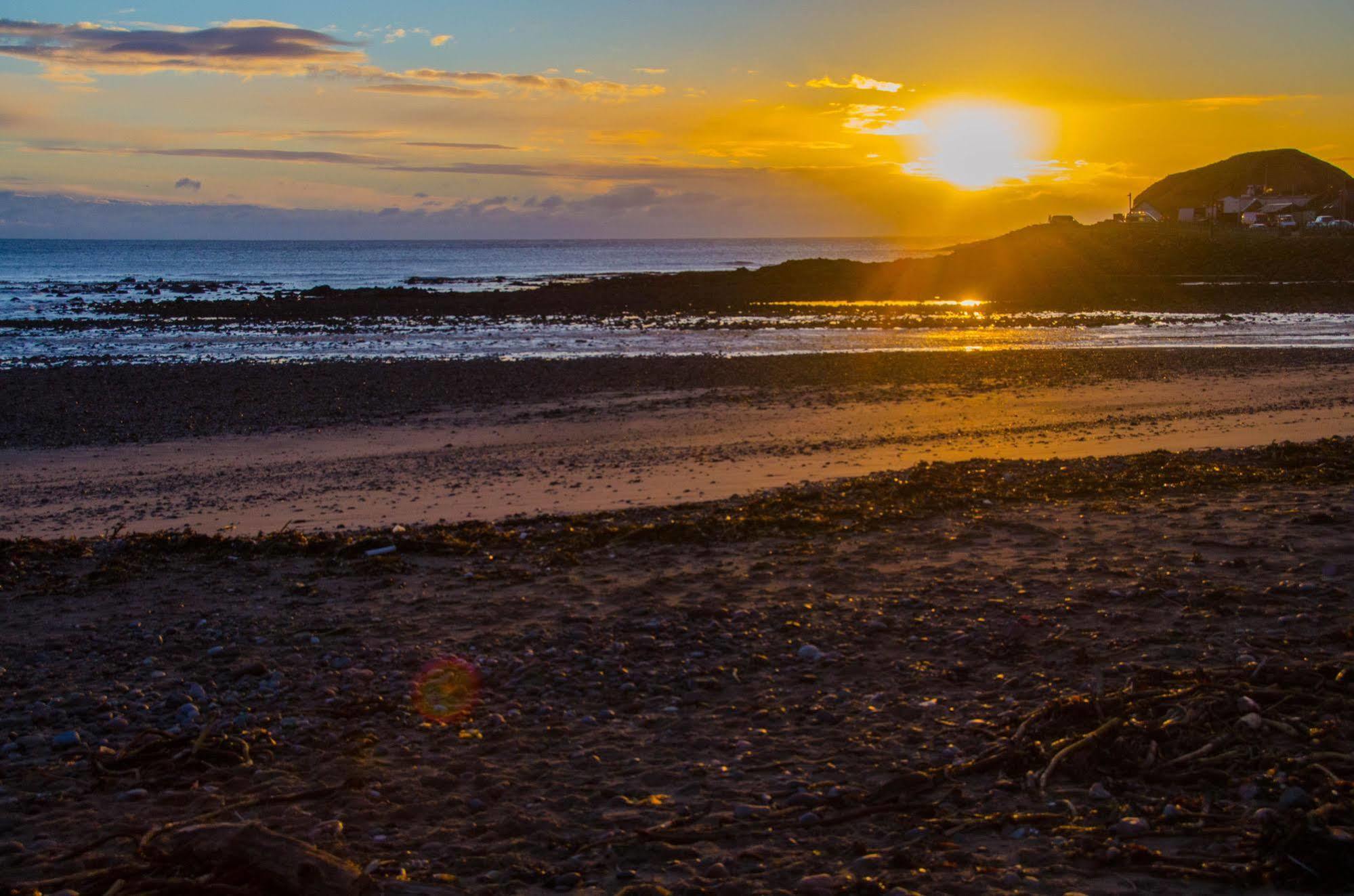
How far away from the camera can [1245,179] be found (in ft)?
457

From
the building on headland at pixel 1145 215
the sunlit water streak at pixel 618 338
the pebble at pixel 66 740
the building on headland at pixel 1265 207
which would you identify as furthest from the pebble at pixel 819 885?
the building on headland at pixel 1145 215

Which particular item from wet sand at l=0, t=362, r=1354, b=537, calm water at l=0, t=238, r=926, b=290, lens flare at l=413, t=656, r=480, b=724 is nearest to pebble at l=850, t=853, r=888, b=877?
A: lens flare at l=413, t=656, r=480, b=724

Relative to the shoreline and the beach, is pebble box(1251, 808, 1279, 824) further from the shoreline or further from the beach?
the shoreline

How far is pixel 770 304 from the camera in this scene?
158 ft

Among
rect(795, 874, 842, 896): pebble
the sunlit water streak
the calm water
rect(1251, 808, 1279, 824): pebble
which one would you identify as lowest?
rect(795, 874, 842, 896): pebble

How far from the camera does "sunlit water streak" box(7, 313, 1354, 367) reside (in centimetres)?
3003

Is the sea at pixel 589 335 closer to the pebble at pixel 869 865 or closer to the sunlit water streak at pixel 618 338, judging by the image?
the sunlit water streak at pixel 618 338

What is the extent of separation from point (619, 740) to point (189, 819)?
2115 mm

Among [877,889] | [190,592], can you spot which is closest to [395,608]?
[190,592]

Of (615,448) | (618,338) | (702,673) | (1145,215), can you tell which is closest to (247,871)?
(702,673)

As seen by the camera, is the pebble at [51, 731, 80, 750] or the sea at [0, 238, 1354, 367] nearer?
the pebble at [51, 731, 80, 750]

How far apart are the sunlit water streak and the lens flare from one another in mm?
21979

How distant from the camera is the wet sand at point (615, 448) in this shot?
1300cm

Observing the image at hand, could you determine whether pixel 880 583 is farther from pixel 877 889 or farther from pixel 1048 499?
pixel 877 889
